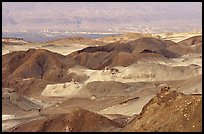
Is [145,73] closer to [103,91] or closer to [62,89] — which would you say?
[103,91]

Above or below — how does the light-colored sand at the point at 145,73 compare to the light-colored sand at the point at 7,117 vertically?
below

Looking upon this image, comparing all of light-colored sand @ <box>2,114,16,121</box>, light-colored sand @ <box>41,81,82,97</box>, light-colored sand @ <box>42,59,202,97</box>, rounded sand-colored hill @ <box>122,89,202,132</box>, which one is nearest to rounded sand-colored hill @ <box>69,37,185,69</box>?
light-colored sand @ <box>42,59,202,97</box>

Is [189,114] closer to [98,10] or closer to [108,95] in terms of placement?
[108,95]

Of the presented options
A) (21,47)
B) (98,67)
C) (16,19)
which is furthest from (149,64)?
(16,19)

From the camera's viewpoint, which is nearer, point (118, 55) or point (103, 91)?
point (103, 91)

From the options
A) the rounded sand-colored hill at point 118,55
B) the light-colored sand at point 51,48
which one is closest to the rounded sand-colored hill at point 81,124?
the rounded sand-colored hill at point 118,55

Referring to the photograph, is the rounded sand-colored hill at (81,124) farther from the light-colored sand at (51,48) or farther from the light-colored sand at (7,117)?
the light-colored sand at (51,48)

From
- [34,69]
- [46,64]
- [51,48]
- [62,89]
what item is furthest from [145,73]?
[51,48]

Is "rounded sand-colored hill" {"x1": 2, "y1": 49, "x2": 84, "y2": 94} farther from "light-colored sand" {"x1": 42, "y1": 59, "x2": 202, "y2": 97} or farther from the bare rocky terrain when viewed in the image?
"light-colored sand" {"x1": 42, "y1": 59, "x2": 202, "y2": 97}
